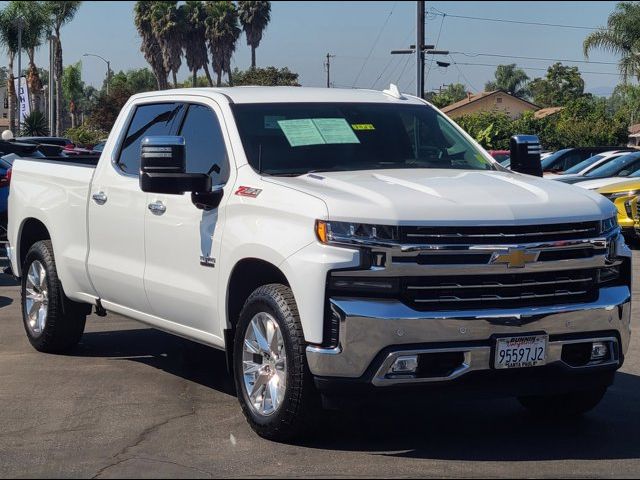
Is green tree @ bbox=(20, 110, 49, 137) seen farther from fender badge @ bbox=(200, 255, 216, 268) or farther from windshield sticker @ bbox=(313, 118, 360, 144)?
fender badge @ bbox=(200, 255, 216, 268)

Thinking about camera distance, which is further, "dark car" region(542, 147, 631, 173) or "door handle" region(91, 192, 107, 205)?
"dark car" region(542, 147, 631, 173)

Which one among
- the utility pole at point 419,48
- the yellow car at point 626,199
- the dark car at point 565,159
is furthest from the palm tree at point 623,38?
the yellow car at point 626,199

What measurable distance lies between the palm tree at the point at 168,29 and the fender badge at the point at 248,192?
72235mm

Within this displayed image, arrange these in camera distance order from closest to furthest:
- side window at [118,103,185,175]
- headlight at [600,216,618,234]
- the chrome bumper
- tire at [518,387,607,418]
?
the chrome bumper, headlight at [600,216,618,234], tire at [518,387,607,418], side window at [118,103,185,175]

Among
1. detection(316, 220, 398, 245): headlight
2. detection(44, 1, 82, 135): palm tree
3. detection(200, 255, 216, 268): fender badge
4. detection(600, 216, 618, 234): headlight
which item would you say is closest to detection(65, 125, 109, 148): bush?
detection(44, 1, 82, 135): palm tree

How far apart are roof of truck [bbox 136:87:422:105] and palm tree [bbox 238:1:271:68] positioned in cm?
7670

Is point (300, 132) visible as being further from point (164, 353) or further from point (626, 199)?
point (626, 199)

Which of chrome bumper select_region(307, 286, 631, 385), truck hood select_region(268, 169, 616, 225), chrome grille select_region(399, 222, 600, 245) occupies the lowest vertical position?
chrome bumper select_region(307, 286, 631, 385)

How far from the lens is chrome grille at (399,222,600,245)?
5457mm

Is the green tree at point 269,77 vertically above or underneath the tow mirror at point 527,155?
above

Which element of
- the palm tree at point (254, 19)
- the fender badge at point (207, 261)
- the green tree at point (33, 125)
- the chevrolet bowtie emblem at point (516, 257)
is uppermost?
the palm tree at point (254, 19)

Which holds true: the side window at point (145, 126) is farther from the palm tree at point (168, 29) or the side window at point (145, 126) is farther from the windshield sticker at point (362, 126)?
the palm tree at point (168, 29)

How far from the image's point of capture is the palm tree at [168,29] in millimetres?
77625

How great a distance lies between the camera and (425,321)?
17.7 feet
